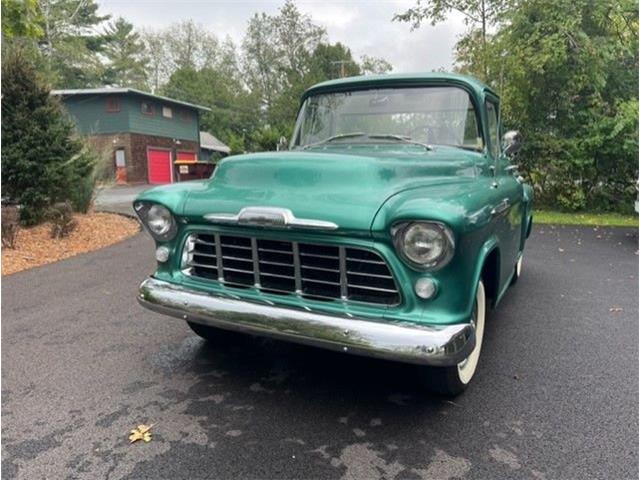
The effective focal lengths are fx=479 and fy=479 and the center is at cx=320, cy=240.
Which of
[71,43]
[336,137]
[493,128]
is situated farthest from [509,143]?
[71,43]

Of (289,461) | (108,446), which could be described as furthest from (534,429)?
(108,446)

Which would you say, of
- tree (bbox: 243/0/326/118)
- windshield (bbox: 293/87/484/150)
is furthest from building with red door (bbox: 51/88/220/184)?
windshield (bbox: 293/87/484/150)

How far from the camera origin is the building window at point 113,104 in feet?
84.1

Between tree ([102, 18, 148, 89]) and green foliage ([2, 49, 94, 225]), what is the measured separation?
1486 inches

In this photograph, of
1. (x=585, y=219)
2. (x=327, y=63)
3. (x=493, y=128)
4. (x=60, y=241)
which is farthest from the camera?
(x=327, y=63)

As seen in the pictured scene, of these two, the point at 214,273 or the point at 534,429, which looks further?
the point at 214,273

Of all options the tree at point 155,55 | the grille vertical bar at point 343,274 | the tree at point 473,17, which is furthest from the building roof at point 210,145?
the grille vertical bar at point 343,274

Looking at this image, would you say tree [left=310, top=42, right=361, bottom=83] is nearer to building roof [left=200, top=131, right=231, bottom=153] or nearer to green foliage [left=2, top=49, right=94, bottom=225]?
building roof [left=200, top=131, right=231, bottom=153]

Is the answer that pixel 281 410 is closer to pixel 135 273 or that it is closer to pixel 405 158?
pixel 405 158

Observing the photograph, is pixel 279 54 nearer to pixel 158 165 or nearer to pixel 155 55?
pixel 155 55

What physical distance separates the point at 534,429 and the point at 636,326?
215 centimetres

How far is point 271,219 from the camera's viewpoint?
2.43 metres

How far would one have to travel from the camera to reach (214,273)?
→ 284 cm

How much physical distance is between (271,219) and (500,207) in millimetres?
1456
